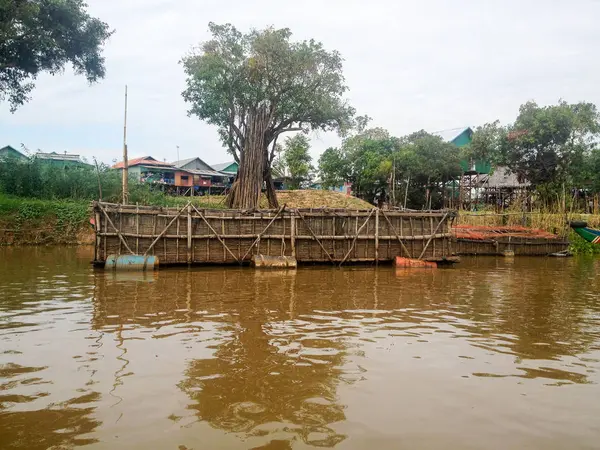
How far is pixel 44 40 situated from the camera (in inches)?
846

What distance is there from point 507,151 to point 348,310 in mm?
23291

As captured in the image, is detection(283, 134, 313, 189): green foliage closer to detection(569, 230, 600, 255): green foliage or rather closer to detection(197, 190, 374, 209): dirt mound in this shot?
detection(197, 190, 374, 209): dirt mound

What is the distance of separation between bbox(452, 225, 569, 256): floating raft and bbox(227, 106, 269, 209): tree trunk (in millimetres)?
9861

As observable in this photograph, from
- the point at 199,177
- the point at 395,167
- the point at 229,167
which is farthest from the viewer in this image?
the point at 229,167

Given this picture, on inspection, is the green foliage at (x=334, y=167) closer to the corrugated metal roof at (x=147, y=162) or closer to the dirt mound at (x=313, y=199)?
the dirt mound at (x=313, y=199)

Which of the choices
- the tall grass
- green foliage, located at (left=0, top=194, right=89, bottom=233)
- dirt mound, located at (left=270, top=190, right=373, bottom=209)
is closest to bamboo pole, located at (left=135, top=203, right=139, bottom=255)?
the tall grass

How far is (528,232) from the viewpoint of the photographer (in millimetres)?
21375

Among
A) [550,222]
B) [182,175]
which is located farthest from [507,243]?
[182,175]

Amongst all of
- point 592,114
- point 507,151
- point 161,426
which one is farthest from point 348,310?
point 592,114

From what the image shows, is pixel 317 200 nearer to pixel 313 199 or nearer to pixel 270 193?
pixel 313 199

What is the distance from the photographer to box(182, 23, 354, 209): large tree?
23.4 meters

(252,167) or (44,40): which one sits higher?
(44,40)

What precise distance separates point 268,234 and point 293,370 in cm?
1012

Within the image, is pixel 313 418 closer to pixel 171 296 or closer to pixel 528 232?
pixel 171 296
